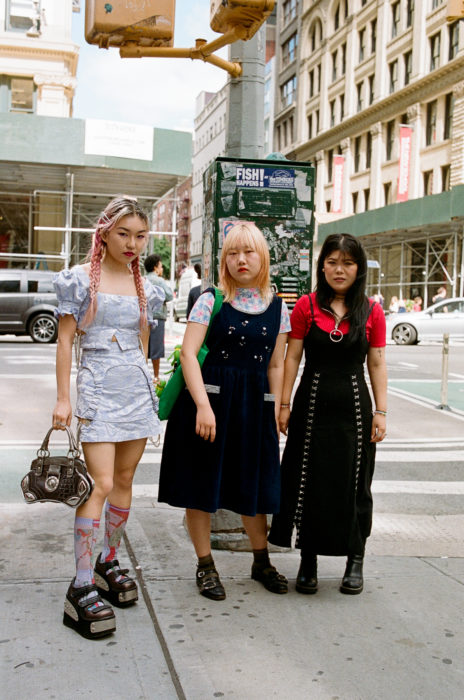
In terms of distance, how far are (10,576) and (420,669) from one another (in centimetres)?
202

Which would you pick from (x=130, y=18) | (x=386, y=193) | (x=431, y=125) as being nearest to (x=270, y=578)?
(x=130, y=18)

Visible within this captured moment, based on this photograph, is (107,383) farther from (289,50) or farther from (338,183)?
(289,50)

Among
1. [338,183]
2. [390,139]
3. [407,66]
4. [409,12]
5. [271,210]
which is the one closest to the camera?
[271,210]

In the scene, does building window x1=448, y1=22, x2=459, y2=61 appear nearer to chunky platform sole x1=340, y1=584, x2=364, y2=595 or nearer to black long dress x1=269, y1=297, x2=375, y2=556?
black long dress x1=269, y1=297, x2=375, y2=556

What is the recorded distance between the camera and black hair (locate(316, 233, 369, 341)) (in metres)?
3.75

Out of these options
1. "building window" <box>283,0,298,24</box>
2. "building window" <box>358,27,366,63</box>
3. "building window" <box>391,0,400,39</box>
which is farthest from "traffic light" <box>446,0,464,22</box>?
"building window" <box>283,0,298,24</box>

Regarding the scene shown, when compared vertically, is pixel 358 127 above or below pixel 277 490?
above

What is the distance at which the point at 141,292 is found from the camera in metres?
3.54

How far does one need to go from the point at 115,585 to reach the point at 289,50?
59700 mm

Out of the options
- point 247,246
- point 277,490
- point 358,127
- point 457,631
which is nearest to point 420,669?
point 457,631

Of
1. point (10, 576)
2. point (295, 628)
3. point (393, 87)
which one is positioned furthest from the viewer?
point (393, 87)

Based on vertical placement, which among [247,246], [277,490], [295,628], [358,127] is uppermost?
[358,127]

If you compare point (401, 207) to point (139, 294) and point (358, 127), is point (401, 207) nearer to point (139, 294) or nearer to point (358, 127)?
point (358, 127)

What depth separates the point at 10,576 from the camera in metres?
3.80
